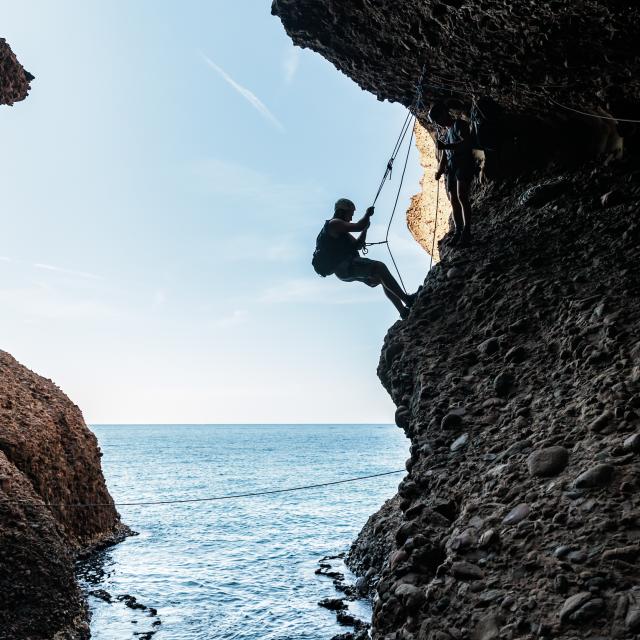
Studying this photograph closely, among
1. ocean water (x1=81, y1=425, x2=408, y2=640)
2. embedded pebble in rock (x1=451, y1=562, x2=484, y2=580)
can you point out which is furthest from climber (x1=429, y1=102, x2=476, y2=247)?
ocean water (x1=81, y1=425, x2=408, y2=640)

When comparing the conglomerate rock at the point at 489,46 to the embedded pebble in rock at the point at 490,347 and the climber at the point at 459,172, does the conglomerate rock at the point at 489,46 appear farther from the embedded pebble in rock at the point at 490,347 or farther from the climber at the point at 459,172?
the embedded pebble in rock at the point at 490,347

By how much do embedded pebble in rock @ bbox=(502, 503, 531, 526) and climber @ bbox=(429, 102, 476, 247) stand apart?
6438 mm

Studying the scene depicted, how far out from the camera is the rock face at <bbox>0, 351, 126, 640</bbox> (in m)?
9.09

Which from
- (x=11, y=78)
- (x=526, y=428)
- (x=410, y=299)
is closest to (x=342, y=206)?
(x=410, y=299)

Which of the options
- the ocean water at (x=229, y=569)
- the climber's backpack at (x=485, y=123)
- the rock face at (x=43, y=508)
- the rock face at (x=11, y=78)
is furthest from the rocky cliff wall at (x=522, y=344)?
the rock face at (x=11, y=78)

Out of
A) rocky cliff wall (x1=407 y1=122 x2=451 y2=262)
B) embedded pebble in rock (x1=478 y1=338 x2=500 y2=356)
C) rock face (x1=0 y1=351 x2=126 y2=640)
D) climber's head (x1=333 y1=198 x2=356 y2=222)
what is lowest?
rock face (x1=0 y1=351 x2=126 y2=640)

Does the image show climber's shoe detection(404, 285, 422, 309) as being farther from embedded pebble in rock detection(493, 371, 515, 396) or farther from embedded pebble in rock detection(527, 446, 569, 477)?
embedded pebble in rock detection(527, 446, 569, 477)

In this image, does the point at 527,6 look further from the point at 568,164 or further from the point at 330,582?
the point at 330,582

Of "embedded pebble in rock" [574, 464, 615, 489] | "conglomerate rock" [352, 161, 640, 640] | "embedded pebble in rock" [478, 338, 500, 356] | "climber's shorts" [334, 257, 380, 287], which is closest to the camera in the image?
"conglomerate rock" [352, 161, 640, 640]

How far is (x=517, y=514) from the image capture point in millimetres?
5047

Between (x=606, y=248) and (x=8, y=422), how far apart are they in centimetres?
1485

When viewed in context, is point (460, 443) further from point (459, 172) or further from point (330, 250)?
point (459, 172)

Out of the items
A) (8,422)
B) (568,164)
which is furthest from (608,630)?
(8,422)

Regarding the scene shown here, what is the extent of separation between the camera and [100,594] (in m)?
13.1
